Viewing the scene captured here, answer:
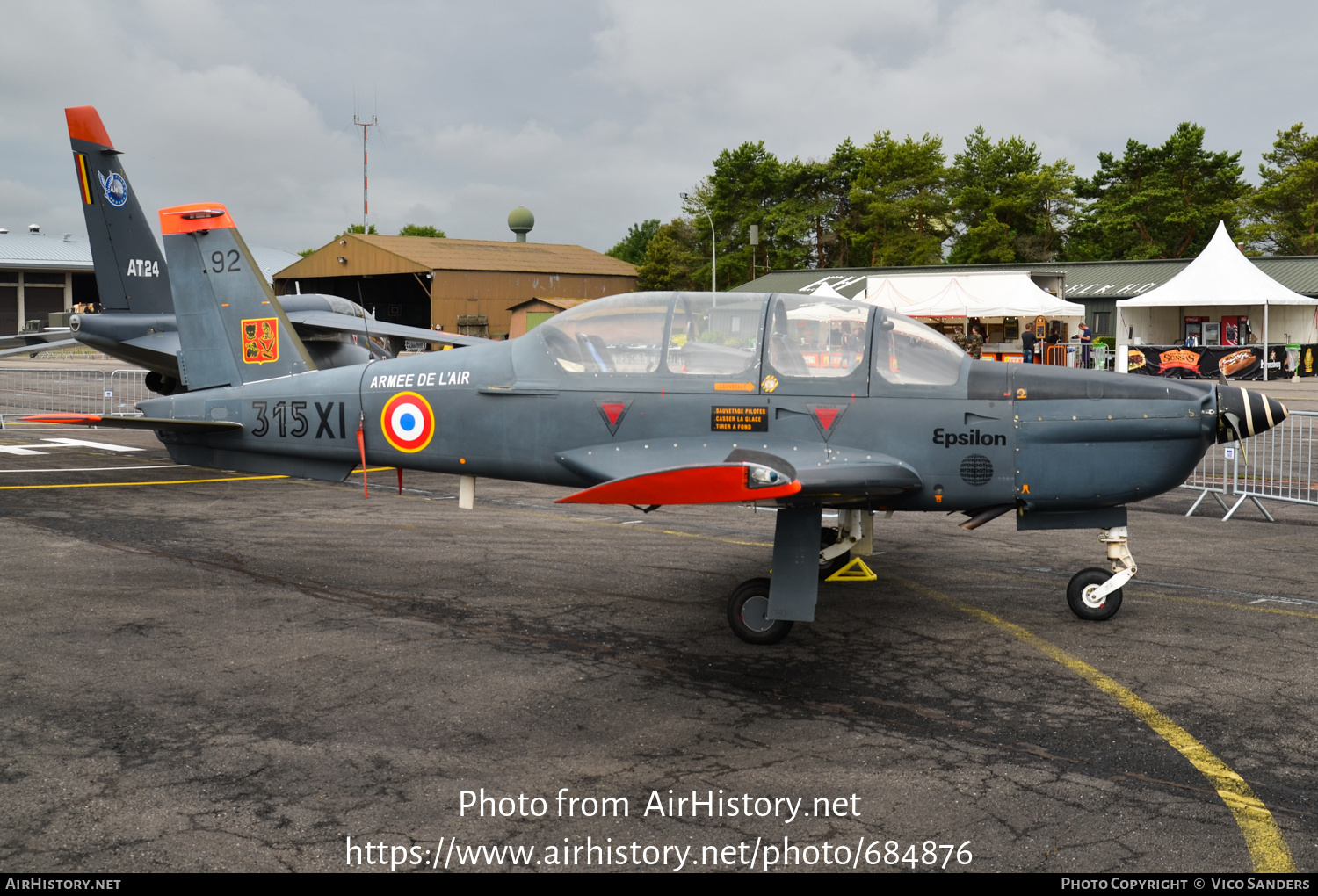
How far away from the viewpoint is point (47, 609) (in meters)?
7.27

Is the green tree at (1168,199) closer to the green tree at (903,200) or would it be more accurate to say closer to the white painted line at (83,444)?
the green tree at (903,200)

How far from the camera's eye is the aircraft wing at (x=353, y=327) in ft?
55.4

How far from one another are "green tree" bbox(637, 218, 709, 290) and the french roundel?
68851 millimetres

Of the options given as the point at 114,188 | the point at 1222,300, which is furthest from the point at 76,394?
the point at 1222,300

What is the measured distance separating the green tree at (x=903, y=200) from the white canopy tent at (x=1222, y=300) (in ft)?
98.7

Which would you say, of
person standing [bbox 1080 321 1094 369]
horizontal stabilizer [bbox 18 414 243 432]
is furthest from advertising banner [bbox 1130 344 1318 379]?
horizontal stabilizer [bbox 18 414 243 432]

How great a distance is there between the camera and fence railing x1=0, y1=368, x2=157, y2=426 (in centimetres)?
2289

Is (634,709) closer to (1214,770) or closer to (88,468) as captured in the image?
(1214,770)

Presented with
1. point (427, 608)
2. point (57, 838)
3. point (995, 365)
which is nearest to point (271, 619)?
point (427, 608)

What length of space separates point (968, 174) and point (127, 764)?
72.5 m

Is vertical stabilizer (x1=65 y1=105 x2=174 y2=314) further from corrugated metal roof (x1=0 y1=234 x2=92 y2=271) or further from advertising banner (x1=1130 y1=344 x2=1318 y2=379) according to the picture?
corrugated metal roof (x1=0 y1=234 x2=92 y2=271)

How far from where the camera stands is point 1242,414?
6.57 metres
